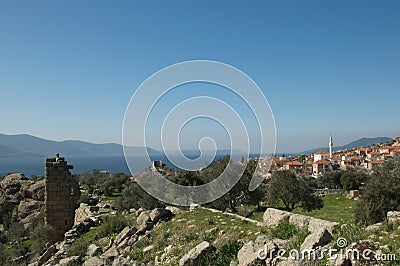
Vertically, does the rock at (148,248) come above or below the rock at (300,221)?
below

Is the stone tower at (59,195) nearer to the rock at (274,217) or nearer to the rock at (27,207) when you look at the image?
the rock at (274,217)

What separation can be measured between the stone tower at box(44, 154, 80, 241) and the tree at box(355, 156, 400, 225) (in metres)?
14.2

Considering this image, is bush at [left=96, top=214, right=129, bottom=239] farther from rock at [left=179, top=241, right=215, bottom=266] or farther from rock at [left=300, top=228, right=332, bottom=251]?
rock at [left=300, top=228, right=332, bottom=251]

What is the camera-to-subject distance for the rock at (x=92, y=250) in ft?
36.6

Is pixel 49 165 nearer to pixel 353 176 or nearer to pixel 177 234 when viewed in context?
pixel 177 234

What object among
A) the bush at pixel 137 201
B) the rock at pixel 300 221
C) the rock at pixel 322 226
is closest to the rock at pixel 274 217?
the rock at pixel 300 221

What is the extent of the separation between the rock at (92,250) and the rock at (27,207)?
2590 cm

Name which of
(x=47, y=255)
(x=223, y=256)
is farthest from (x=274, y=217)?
(x=47, y=255)

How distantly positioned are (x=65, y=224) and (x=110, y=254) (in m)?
7.54

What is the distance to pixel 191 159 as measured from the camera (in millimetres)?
14805

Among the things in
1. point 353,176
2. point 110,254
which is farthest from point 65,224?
point 353,176

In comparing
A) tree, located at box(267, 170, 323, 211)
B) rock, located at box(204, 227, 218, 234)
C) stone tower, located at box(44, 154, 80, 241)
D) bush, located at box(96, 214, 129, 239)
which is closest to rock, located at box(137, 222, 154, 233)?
bush, located at box(96, 214, 129, 239)

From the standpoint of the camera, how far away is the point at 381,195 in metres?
17.6

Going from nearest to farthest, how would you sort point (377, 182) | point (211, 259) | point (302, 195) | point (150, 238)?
point (211, 259), point (150, 238), point (377, 182), point (302, 195)
